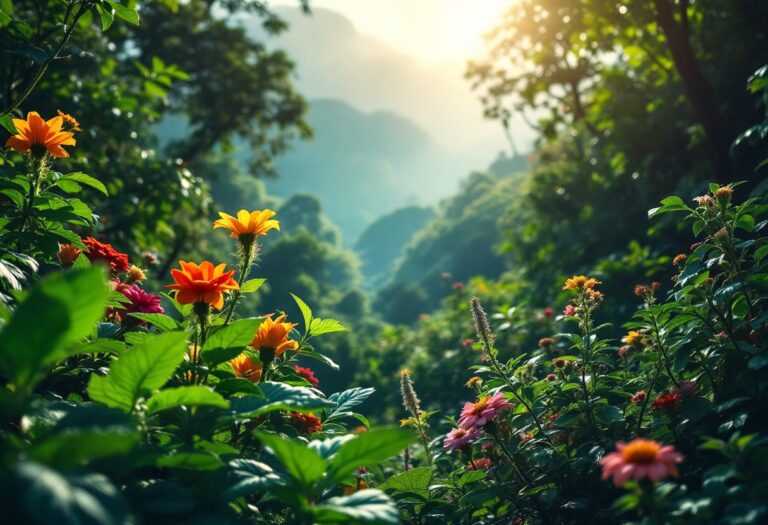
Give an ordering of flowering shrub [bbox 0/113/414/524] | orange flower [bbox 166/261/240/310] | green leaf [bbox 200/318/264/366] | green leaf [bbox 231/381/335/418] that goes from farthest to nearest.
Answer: orange flower [bbox 166/261/240/310] → green leaf [bbox 200/318/264/366] → green leaf [bbox 231/381/335/418] → flowering shrub [bbox 0/113/414/524]

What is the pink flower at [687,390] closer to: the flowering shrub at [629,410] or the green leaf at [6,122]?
the flowering shrub at [629,410]

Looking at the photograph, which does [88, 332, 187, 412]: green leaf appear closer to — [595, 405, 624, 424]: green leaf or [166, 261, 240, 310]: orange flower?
[166, 261, 240, 310]: orange flower

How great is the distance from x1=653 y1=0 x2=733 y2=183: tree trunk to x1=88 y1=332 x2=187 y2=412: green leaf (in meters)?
4.03

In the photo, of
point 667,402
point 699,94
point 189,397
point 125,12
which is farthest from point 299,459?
point 699,94

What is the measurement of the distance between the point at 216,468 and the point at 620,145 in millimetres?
5990

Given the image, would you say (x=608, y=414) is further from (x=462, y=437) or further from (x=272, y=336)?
(x=272, y=336)

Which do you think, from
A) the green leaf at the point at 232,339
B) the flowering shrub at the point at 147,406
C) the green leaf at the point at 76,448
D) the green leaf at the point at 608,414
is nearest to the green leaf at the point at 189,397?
the flowering shrub at the point at 147,406

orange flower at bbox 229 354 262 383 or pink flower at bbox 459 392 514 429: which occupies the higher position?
orange flower at bbox 229 354 262 383

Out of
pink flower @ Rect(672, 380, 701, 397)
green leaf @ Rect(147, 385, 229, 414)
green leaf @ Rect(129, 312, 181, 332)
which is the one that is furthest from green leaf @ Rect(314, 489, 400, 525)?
pink flower @ Rect(672, 380, 701, 397)

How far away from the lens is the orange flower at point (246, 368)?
151 centimetres

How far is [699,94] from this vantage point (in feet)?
12.6

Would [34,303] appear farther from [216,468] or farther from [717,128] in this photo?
[717,128]

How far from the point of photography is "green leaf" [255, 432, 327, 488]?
92 centimetres

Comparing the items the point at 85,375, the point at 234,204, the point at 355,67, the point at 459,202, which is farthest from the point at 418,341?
the point at 355,67
